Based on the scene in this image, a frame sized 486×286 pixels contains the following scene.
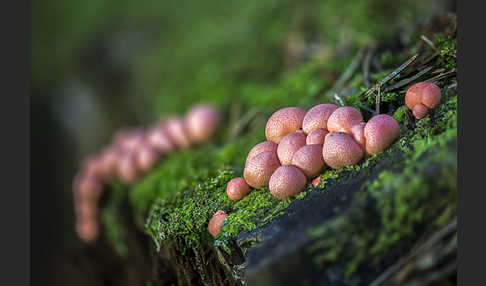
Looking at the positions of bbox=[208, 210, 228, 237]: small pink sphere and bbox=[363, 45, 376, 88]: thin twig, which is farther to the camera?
bbox=[363, 45, 376, 88]: thin twig

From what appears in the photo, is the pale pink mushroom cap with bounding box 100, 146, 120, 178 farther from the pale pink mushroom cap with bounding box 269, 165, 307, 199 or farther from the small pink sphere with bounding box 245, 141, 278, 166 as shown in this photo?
the pale pink mushroom cap with bounding box 269, 165, 307, 199

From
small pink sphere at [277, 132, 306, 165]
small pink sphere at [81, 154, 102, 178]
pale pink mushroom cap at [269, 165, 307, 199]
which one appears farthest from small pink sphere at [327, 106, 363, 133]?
small pink sphere at [81, 154, 102, 178]

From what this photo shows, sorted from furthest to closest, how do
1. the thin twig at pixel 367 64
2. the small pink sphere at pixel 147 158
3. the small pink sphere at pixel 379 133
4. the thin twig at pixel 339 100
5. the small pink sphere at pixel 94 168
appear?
1. the small pink sphere at pixel 94 168
2. the small pink sphere at pixel 147 158
3. the thin twig at pixel 367 64
4. the thin twig at pixel 339 100
5. the small pink sphere at pixel 379 133

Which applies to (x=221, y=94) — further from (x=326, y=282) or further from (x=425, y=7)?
(x=326, y=282)

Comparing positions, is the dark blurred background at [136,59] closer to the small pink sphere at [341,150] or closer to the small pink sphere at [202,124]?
the small pink sphere at [202,124]

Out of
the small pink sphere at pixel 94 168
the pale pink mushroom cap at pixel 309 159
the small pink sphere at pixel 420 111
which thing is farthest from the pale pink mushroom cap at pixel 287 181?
the small pink sphere at pixel 94 168

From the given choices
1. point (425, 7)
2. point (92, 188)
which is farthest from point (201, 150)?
point (425, 7)
